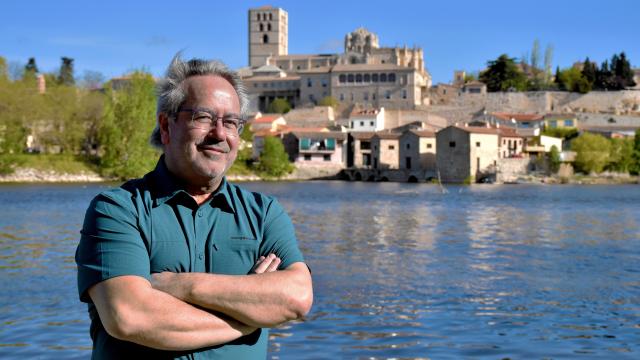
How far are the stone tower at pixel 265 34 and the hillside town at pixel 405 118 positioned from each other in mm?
276

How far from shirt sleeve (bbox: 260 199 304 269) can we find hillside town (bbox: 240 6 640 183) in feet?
182

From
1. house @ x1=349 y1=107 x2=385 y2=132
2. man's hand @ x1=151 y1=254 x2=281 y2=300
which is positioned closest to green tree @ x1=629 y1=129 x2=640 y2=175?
house @ x1=349 y1=107 x2=385 y2=132

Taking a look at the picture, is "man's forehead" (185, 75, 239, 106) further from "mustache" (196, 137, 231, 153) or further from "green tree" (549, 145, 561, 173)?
"green tree" (549, 145, 561, 173)

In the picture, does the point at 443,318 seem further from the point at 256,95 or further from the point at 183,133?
the point at 256,95

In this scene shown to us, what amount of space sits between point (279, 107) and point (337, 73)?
23.3 feet

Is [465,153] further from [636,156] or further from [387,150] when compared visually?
[636,156]

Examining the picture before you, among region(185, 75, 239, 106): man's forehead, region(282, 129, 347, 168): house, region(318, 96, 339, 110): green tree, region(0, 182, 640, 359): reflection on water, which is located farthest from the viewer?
→ region(318, 96, 339, 110): green tree

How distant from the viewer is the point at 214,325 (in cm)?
243

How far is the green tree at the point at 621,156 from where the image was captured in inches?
2475

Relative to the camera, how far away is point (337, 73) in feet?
289

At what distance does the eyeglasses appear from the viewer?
259cm

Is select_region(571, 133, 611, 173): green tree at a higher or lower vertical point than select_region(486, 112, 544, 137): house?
lower

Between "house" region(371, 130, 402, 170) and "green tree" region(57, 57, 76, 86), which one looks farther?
"green tree" region(57, 57, 76, 86)

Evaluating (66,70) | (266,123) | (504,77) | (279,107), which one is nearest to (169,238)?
(266,123)
